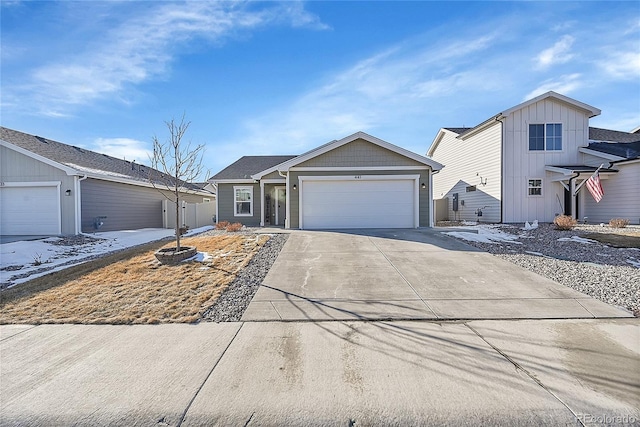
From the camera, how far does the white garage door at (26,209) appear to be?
498 inches

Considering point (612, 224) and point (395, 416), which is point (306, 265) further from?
point (612, 224)

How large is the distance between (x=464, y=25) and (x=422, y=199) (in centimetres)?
629

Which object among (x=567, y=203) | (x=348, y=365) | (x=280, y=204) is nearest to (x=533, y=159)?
(x=567, y=203)

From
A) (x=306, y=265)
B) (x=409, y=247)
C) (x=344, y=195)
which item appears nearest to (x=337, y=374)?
(x=306, y=265)

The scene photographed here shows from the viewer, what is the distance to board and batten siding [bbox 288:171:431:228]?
Result: 12391mm

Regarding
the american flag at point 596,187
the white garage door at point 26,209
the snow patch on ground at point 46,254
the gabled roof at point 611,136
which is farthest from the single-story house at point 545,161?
the white garage door at point 26,209

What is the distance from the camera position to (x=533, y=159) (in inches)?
597

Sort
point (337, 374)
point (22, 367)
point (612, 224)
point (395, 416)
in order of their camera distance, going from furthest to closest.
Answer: point (612, 224) < point (22, 367) < point (337, 374) < point (395, 416)

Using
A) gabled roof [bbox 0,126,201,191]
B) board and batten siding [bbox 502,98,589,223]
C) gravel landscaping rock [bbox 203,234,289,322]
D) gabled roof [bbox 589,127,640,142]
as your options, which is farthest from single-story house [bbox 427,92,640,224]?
gabled roof [bbox 0,126,201,191]

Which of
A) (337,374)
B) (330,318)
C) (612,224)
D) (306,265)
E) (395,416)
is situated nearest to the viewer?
(395,416)

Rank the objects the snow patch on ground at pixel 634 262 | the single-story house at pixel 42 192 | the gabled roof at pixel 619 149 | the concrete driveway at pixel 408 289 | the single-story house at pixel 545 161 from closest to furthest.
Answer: the concrete driveway at pixel 408 289, the snow patch on ground at pixel 634 262, the single-story house at pixel 42 192, the gabled roof at pixel 619 149, the single-story house at pixel 545 161

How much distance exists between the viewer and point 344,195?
1249cm

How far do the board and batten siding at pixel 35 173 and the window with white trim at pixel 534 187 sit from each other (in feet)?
71.6

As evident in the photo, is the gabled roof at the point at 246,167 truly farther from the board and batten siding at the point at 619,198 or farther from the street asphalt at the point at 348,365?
the board and batten siding at the point at 619,198
